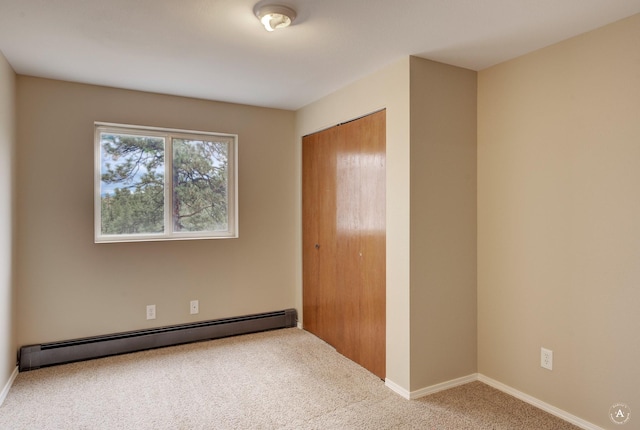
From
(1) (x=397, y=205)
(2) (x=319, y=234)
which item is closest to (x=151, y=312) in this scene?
(2) (x=319, y=234)

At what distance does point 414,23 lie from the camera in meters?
2.06

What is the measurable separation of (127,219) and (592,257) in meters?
3.53

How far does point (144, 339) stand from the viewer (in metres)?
3.36

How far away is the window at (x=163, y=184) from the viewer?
10.9 ft

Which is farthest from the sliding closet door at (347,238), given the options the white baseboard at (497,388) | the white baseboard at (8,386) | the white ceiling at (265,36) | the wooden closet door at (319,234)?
the white baseboard at (8,386)

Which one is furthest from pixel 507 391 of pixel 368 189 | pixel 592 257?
pixel 368 189

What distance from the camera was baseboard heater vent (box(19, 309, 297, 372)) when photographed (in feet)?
9.77

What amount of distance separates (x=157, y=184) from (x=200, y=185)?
0.40 meters

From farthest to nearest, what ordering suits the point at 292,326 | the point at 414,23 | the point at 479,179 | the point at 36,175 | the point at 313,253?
the point at 292,326
the point at 313,253
the point at 36,175
the point at 479,179
the point at 414,23

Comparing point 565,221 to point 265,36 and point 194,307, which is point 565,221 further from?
point 194,307

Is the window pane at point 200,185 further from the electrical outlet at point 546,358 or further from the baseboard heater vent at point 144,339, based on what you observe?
the electrical outlet at point 546,358

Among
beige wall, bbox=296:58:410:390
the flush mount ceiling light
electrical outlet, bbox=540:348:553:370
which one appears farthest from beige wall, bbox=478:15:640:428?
the flush mount ceiling light

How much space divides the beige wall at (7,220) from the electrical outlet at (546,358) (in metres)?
3.52

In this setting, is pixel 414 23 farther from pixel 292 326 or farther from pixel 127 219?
pixel 292 326
